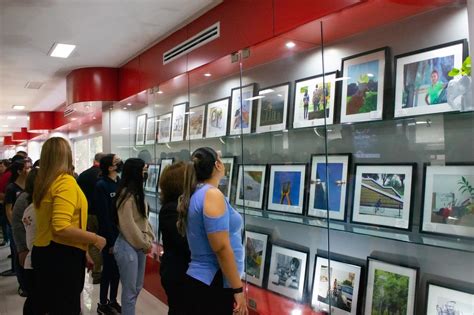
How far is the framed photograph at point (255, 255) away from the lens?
308 centimetres

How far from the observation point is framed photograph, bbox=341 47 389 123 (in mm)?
2354

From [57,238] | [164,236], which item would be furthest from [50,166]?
[164,236]

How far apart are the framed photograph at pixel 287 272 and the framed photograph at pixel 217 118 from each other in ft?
3.62

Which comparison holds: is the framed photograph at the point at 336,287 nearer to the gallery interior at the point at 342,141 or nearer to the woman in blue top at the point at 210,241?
the gallery interior at the point at 342,141

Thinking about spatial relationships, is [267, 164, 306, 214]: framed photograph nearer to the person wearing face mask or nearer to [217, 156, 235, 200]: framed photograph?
[217, 156, 235, 200]: framed photograph

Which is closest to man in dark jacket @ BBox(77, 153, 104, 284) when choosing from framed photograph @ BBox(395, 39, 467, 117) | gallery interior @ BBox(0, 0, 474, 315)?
gallery interior @ BBox(0, 0, 474, 315)

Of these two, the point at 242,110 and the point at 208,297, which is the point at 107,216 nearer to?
the point at 242,110

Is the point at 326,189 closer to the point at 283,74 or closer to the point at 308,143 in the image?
the point at 308,143

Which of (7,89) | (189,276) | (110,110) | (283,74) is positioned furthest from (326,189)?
(7,89)

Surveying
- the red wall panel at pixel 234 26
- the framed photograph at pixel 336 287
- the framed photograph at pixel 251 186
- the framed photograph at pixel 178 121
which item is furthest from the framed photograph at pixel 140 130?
the framed photograph at pixel 336 287

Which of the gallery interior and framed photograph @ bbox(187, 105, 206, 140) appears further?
framed photograph @ bbox(187, 105, 206, 140)

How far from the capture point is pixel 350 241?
8.36 feet

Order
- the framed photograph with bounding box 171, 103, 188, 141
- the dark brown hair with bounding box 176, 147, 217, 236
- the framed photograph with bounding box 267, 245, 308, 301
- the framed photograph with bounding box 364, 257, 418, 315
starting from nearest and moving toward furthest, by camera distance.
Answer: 1. the dark brown hair with bounding box 176, 147, 217, 236
2. the framed photograph with bounding box 364, 257, 418, 315
3. the framed photograph with bounding box 267, 245, 308, 301
4. the framed photograph with bounding box 171, 103, 188, 141

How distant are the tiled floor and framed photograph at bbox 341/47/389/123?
2.47 m
